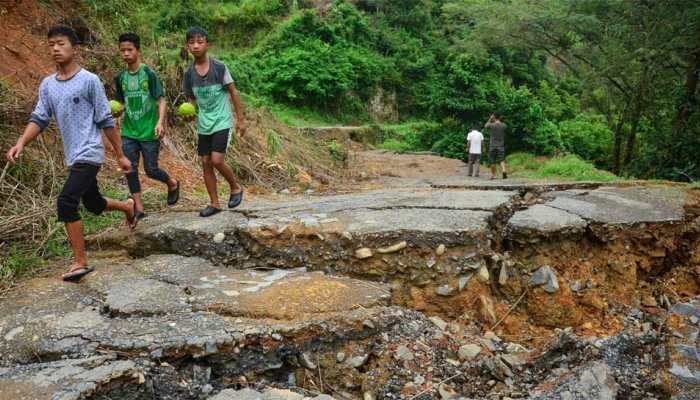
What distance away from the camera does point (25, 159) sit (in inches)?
180

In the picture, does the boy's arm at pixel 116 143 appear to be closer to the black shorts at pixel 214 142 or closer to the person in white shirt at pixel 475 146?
the black shorts at pixel 214 142

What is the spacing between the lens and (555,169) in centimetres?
1212

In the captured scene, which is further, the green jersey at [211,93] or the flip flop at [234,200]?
the flip flop at [234,200]

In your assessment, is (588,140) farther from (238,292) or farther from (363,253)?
(238,292)

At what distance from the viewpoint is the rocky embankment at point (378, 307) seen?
260 centimetres

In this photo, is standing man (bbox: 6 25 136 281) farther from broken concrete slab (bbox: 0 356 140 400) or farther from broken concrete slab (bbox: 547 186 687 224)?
broken concrete slab (bbox: 547 186 687 224)

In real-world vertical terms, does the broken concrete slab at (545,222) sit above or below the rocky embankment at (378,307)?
above

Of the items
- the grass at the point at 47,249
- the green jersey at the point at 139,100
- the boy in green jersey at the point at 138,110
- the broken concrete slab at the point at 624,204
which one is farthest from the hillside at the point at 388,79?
the broken concrete slab at the point at 624,204

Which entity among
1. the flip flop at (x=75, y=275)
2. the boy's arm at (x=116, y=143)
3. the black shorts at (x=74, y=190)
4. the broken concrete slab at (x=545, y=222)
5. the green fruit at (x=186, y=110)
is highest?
the green fruit at (x=186, y=110)

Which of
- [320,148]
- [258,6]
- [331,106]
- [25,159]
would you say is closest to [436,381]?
[25,159]

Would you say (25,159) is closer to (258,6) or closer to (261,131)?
(261,131)

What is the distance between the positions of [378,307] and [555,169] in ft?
33.1

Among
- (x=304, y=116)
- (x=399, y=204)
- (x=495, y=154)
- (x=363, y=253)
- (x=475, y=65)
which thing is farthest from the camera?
(x=304, y=116)

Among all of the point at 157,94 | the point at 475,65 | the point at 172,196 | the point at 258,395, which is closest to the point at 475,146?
the point at 475,65
